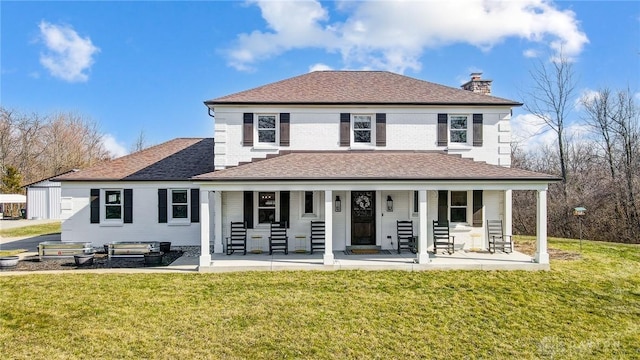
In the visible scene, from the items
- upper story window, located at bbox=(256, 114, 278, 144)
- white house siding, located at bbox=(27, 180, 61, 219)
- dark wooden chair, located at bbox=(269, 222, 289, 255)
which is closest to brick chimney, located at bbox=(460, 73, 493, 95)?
upper story window, located at bbox=(256, 114, 278, 144)

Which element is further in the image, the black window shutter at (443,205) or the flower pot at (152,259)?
the black window shutter at (443,205)

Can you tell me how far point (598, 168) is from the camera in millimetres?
25141

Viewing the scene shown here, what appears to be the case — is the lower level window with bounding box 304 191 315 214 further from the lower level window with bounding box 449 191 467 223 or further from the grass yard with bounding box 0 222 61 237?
the grass yard with bounding box 0 222 61 237

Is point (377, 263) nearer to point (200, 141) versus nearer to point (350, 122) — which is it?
point (350, 122)

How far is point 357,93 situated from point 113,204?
11543 mm

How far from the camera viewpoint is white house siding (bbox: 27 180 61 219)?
30016mm

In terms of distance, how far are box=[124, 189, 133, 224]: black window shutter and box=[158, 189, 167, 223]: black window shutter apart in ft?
3.92

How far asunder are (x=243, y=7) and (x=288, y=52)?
9.50 ft

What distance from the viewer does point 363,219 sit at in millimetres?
13867

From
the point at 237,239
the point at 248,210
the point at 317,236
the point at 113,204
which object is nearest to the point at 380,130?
the point at 317,236

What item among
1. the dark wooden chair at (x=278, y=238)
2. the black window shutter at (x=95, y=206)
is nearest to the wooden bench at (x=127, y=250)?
the black window shutter at (x=95, y=206)

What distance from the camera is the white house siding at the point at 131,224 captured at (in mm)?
15438

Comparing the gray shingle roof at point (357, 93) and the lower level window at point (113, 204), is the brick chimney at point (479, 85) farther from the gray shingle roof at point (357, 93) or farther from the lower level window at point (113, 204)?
the lower level window at point (113, 204)

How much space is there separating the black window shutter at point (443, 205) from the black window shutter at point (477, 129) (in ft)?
8.09
